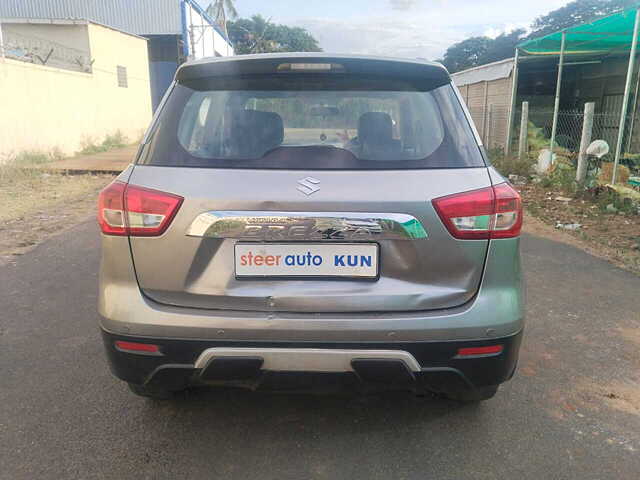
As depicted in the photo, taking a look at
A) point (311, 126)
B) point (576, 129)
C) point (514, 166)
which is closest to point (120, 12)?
point (576, 129)

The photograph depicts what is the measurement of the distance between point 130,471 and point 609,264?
15.7 feet

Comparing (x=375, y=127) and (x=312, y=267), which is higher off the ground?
(x=375, y=127)

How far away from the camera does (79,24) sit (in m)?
18.4

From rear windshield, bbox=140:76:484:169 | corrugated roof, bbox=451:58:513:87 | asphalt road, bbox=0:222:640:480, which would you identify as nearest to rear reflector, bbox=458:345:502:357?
asphalt road, bbox=0:222:640:480

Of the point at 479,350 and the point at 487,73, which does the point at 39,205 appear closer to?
the point at 479,350

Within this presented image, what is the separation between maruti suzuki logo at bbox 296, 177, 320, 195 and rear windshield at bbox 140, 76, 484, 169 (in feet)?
0.23

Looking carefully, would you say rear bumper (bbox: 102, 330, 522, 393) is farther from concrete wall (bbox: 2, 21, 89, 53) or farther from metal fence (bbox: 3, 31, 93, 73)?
concrete wall (bbox: 2, 21, 89, 53)

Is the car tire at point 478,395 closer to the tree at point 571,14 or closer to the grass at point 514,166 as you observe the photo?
the grass at point 514,166

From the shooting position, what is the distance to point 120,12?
106ft

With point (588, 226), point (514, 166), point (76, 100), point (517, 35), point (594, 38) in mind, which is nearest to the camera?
point (588, 226)

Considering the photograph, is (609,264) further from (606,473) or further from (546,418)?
(606,473)

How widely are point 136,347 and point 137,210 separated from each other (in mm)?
535

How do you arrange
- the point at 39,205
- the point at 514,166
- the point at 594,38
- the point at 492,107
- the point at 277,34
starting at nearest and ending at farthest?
the point at 39,205, the point at 594,38, the point at 514,166, the point at 492,107, the point at 277,34

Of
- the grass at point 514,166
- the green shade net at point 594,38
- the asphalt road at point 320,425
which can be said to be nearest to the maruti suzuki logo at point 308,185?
the asphalt road at point 320,425
